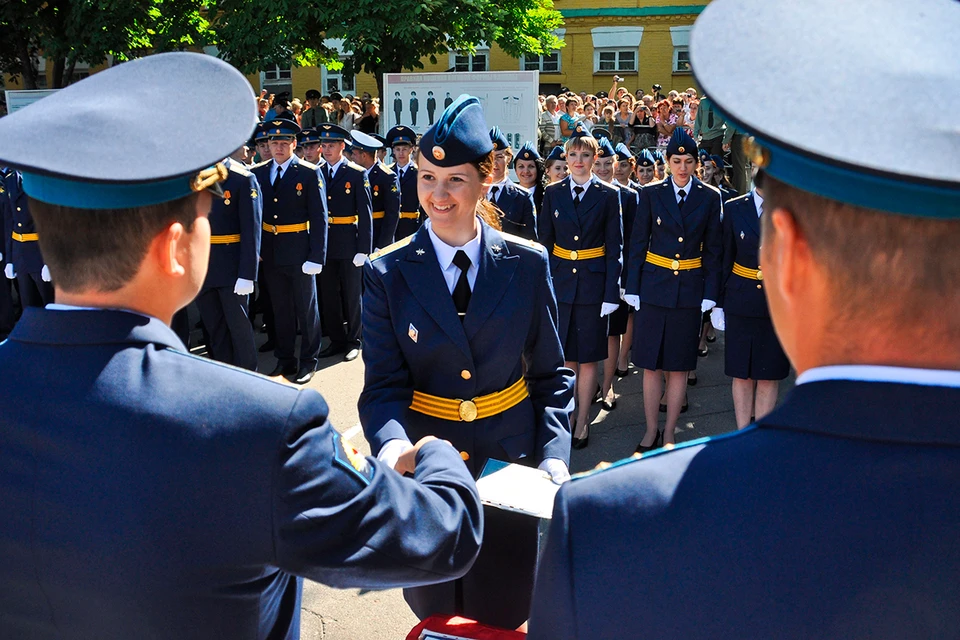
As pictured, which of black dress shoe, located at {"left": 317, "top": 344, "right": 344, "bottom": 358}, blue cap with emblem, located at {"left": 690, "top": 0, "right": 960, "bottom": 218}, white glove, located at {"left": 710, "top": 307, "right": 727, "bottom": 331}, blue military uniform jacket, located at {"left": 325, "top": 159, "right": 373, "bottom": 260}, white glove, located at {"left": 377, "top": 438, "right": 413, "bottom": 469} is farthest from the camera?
black dress shoe, located at {"left": 317, "top": 344, "right": 344, "bottom": 358}

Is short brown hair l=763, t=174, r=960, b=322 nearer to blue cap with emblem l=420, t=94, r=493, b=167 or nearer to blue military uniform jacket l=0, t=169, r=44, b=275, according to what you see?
blue cap with emblem l=420, t=94, r=493, b=167

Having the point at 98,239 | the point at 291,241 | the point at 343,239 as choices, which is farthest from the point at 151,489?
the point at 343,239

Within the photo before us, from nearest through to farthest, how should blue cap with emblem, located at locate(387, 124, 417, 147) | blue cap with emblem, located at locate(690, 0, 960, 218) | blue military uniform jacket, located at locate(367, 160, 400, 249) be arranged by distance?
blue cap with emblem, located at locate(690, 0, 960, 218) → blue military uniform jacket, located at locate(367, 160, 400, 249) → blue cap with emblem, located at locate(387, 124, 417, 147)

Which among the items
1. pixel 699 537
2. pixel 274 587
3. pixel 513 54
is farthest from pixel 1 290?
pixel 513 54

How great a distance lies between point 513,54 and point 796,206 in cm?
2346

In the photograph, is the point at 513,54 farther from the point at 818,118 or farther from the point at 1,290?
the point at 818,118

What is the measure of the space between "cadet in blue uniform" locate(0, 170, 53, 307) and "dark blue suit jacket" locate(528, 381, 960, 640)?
25.1ft

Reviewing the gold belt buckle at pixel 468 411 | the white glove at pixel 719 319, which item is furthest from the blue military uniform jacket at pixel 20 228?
the gold belt buckle at pixel 468 411

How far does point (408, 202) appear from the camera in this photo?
30.0ft

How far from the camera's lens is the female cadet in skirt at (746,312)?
5.17 m

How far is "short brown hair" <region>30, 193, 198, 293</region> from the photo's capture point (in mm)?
1337

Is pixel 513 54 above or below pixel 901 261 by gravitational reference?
above

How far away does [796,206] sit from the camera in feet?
3.10

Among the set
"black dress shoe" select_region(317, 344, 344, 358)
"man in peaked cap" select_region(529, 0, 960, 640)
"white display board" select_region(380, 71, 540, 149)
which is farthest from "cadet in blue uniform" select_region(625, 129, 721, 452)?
"white display board" select_region(380, 71, 540, 149)
